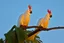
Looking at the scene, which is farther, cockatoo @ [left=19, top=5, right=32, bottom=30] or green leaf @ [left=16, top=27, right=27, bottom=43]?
cockatoo @ [left=19, top=5, right=32, bottom=30]

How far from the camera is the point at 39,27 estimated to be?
0.92m

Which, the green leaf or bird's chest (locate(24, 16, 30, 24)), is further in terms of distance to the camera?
bird's chest (locate(24, 16, 30, 24))

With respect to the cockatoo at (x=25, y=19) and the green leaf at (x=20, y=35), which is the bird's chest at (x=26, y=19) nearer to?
the cockatoo at (x=25, y=19)

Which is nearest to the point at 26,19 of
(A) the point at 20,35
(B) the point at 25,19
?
(B) the point at 25,19

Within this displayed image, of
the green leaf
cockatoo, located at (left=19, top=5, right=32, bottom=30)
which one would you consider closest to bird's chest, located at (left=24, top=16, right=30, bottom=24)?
cockatoo, located at (left=19, top=5, right=32, bottom=30)

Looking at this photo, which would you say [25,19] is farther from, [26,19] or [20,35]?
[20,35]

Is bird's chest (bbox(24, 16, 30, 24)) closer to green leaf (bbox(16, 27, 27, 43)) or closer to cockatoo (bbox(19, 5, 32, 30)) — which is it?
cockatoo (bbox(19, 5, 32, 30))

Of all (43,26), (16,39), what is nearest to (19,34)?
(16,39)

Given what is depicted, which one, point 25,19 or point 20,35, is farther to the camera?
point 25,19

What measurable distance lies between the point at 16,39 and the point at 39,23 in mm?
190

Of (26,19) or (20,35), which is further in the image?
(26,19)

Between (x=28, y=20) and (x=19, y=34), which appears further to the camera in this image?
(x=28, y=20)

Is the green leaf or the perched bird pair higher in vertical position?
the perched bird pair

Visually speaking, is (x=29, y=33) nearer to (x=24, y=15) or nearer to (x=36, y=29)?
(x=36, y=29)
